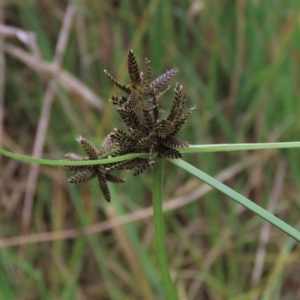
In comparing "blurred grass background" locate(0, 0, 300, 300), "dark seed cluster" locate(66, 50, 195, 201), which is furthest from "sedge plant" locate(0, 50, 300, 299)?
"blurred grass background" locate(0, 0, 300, 300)

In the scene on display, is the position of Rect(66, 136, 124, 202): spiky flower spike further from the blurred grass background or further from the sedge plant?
the blurred grass background

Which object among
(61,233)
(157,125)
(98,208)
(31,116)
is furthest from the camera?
(31,116)

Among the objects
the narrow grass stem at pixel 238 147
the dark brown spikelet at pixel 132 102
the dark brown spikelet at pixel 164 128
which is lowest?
the narrow grass stem at pixel 238 147

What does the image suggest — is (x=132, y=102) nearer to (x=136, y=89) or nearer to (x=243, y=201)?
(x=136, y=89)

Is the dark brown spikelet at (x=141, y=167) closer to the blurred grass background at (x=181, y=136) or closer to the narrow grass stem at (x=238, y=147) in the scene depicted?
the narrow grass stem at (x=238, y=147)

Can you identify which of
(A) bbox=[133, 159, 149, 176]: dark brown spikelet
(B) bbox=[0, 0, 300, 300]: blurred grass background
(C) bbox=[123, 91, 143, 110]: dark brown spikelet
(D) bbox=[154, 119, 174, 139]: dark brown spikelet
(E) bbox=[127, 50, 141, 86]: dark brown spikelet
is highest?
(B) bbox=[0, 0, 300, 300]: blurred grass background

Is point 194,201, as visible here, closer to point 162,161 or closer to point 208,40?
point 208,40

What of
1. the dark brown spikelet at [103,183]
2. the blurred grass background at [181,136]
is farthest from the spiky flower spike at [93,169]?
the blurred grass background at [181,136]

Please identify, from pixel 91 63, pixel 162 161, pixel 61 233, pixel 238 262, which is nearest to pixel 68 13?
pixel 91 63
